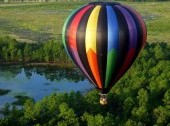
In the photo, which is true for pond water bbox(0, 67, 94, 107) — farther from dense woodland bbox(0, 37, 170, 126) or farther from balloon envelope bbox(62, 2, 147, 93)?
balloon envelope bbox(62, 2, 147, 93)

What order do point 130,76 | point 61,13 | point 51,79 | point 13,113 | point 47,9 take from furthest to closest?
point 47,9, point 61,13, point 51,79, point 130,76, point 13,113

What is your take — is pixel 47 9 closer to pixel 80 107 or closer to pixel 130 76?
pixel 130 76

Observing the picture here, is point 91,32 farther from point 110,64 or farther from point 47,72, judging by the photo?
point 47,72

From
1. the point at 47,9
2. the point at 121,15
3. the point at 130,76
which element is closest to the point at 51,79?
the point at 130,76

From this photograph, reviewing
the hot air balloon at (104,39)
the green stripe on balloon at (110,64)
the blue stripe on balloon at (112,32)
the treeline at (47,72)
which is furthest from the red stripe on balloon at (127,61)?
the treeline at (47,72)

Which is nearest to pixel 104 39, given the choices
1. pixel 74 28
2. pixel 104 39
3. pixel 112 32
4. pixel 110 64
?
pixel 104 39

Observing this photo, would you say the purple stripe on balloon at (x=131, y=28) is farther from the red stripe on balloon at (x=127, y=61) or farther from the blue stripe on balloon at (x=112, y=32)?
the blue stripe on balloon at (x=112, y=32)

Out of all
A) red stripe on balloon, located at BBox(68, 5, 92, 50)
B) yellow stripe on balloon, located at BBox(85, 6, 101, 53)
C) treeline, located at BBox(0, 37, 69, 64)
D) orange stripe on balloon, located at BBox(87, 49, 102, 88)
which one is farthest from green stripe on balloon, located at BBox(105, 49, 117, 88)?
treeline, located at BBox(0, 37, 69, 64)
